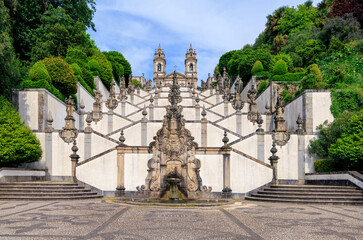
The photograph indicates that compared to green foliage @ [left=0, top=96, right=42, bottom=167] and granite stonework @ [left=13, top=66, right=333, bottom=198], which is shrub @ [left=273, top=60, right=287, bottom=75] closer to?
granite stonework @ [left=13, top=66, right=333, bottom=198]

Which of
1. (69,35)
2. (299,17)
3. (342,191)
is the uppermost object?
(299,17)

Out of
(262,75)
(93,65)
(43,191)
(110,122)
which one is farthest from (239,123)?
(93,65)

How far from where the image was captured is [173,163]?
15.2 m

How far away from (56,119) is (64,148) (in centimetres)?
390

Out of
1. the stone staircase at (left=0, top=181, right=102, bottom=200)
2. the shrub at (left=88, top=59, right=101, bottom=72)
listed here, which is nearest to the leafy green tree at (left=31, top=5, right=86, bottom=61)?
Result: the shrub at (left=88, top=59, right=101, bottom=72)

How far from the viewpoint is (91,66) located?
4009cm

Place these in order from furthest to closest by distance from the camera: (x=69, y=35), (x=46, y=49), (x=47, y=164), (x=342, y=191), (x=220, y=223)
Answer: (x=69, y=35) < (x=46, y=49) < (x=47, y=164) < (x=342, y=191) < (x=220, y=223)

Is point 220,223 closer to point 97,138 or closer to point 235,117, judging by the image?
point 97,138

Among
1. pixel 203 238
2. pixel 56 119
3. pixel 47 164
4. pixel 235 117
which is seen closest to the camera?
pixel 203 238

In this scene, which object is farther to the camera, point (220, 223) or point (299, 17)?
point (299, 17)

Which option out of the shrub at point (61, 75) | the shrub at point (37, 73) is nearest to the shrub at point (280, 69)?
the shrub at point (61, 75)

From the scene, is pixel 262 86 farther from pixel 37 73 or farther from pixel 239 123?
pixel 37 73

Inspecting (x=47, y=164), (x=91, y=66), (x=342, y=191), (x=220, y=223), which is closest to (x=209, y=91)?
(x=91, y=66)

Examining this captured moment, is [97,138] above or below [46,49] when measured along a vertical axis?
below
